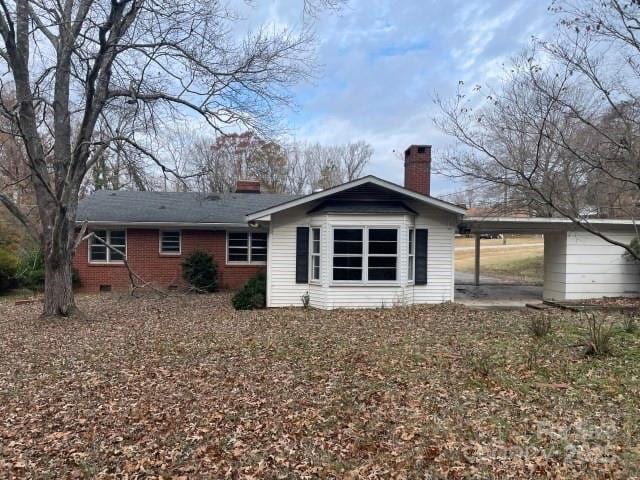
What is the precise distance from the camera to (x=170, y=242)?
60.1ft

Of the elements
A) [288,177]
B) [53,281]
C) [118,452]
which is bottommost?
[118,452]

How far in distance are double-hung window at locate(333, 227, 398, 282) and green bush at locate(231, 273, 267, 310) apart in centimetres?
230

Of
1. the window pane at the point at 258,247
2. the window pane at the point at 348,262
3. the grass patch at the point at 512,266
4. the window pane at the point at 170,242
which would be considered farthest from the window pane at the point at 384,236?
the grass patch at the point at 512,266

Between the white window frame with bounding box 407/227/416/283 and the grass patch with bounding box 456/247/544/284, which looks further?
the grass patch with bounding box 456/247/544/284

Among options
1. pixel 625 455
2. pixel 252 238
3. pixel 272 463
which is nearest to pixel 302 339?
pixel 272 463

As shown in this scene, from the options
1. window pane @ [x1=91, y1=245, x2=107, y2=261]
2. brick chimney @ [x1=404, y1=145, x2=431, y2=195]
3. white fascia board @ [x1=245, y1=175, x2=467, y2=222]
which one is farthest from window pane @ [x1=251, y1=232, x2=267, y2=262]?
brick chimney @ [x1=404, y1=145, x2=431, y2=195]

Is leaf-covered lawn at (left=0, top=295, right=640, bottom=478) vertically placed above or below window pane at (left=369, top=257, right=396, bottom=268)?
below

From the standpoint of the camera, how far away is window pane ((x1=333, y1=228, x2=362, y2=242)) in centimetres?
1263

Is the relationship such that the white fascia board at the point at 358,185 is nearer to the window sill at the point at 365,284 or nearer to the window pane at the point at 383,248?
the window pane at the point at 383,248

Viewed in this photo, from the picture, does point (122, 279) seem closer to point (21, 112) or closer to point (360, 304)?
point (21, 112)

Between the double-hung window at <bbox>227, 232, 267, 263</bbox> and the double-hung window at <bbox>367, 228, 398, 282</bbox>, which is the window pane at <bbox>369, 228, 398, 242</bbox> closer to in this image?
the double-hung window at <bbox>367, 228, 398, 282</bbox>

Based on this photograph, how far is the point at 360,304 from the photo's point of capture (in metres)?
12.7

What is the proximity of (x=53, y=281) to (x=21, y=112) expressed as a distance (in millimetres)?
3976

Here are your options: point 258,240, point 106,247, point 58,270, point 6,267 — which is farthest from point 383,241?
point 6,267
